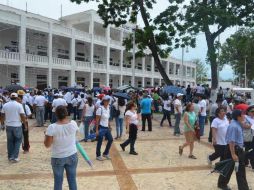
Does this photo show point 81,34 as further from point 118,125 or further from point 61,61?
point 118,125

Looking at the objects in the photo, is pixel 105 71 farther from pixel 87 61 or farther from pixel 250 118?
pixel 250 118

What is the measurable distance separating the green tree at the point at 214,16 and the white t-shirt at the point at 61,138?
15.8 m

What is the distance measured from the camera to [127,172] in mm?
7863

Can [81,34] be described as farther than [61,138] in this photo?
Yes

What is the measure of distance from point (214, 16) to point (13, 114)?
14.0 metres

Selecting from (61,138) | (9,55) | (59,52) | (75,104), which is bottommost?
(75,104)

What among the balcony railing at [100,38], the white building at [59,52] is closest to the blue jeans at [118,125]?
the white building at [59,52]

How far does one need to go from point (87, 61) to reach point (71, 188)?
115 feet

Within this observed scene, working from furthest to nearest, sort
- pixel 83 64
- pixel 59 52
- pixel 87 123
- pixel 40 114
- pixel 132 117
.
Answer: pixel 83 64
pixel 59 52
pixel 40 114
pixel 87 123
pixel 132 117

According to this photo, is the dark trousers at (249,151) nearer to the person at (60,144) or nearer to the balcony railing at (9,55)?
the person at (60,144)

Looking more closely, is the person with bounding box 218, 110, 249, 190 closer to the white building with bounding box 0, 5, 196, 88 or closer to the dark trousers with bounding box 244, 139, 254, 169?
the dark trousers with bounding box 244, 139, 254, 169

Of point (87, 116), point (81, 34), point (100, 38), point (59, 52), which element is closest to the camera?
point (87, 116)

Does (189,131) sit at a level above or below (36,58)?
below

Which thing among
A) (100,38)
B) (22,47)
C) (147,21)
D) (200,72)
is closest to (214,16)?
(147,21)
